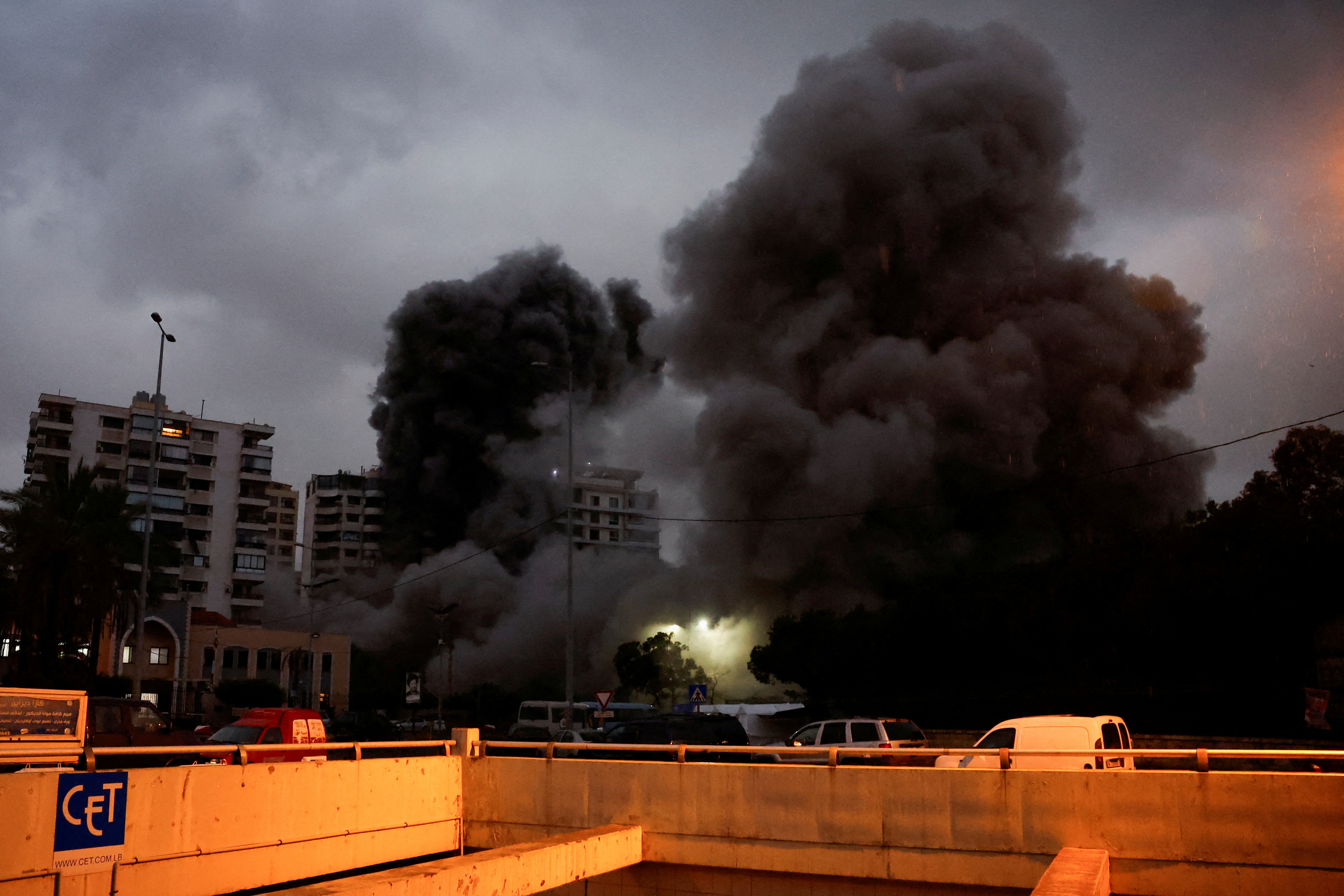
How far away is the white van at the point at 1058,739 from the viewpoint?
1258 cm

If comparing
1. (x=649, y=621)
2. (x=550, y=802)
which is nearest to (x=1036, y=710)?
(x=550, y=802)

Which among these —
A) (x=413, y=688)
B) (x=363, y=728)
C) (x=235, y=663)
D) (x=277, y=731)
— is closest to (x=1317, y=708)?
(x=277, y=731)

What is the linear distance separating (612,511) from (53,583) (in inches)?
3610

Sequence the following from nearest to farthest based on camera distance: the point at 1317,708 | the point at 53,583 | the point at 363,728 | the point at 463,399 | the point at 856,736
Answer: the point at 1317,708
the point at 856,736
the point at 53,583
the point at 363,728
the point at 463,399

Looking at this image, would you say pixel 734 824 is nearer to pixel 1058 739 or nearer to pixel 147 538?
pixel 1058 739

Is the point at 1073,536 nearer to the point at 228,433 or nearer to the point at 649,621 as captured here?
the point at 649,621

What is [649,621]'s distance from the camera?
6775 cm

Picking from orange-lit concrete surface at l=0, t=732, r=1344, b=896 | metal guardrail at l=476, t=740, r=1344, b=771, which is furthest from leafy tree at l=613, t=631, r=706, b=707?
orange-lit concrete surface at l=0, t=732, r=1344, b=896

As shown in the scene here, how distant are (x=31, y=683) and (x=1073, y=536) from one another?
49.1m

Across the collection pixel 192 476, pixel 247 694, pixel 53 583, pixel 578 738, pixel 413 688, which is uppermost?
pixel 192 476

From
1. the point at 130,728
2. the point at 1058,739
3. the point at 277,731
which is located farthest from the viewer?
the point at 130,728

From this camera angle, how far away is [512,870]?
8.83 meters

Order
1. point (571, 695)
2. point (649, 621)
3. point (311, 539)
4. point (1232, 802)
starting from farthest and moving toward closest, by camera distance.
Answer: point (311, 539) < point (649, 621) < point (571, 695) < point (1232, 802)

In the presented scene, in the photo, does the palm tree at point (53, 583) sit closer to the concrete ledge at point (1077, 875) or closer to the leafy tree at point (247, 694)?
the leafy tree at point (247, 694)
